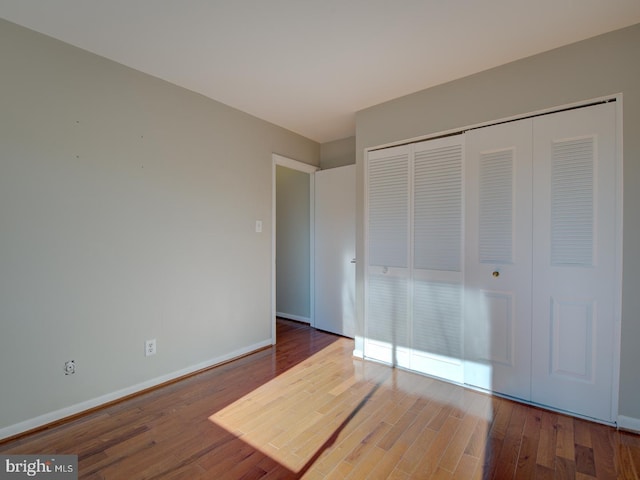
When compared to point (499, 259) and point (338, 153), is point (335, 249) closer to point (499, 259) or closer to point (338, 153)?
point (338, 153)

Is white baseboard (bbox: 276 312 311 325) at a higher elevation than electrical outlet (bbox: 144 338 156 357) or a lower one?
lower

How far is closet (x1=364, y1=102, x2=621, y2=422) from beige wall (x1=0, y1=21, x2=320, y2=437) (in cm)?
159

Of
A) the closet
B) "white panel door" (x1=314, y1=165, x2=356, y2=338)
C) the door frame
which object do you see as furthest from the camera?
"white panel door" (x1=314, y1=165, x2=356, y2=338)

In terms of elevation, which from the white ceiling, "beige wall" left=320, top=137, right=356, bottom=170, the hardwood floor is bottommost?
the hardwood floor

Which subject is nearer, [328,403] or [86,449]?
[86,449]

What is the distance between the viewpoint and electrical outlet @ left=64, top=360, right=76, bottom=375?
6.84ft

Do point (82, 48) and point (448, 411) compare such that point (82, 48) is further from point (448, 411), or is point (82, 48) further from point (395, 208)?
point (448, 411)

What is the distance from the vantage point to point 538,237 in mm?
2211

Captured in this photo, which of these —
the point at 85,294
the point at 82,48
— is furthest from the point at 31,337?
the point at 82,48

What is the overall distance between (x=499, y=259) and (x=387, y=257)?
94 centimetres

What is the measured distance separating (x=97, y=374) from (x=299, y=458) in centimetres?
158

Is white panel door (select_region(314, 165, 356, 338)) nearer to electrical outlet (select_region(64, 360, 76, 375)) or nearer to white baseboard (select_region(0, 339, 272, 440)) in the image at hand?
white baseboard (select_region(0, 339, 272, 440))

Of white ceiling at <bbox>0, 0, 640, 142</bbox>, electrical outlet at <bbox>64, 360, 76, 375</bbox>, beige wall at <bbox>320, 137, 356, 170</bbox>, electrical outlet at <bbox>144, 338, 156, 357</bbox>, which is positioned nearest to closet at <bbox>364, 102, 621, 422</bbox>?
white ceiling at <bbox>0, 0, 640, 142</bbox>

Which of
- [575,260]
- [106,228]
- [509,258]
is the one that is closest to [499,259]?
[509,258]
